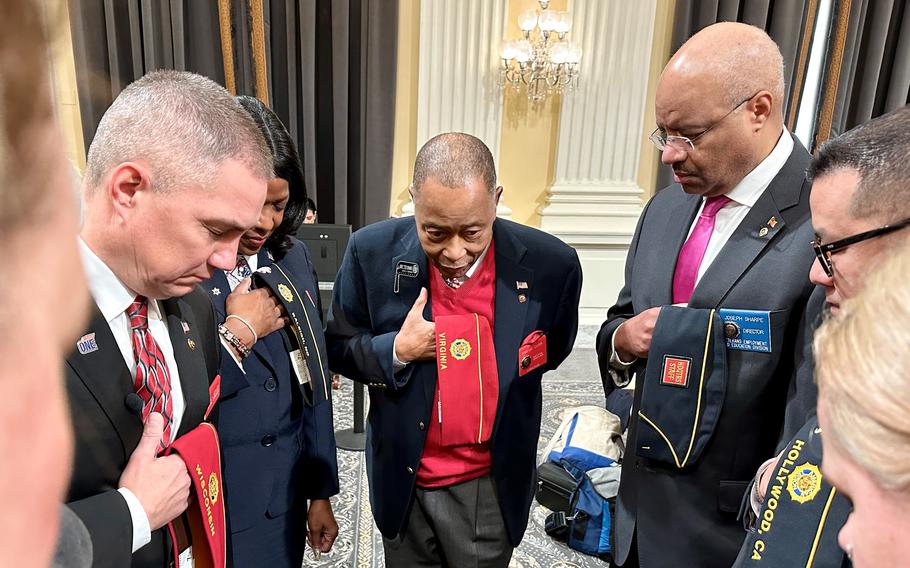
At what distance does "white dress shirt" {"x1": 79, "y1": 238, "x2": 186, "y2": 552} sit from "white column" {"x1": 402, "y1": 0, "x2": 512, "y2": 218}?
4352 millimetres

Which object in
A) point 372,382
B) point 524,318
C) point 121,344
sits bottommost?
point 372,382

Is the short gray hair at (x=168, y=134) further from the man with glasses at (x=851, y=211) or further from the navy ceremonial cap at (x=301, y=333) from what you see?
the man with glasses at (x=851, y=211)

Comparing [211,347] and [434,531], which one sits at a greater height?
[211,347]

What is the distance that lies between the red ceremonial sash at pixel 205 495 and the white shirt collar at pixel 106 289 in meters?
0.26

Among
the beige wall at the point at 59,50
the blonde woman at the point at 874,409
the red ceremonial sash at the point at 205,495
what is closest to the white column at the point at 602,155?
the red ceremonial sash at the point at 205,495

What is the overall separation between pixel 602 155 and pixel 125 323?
4.99 metres

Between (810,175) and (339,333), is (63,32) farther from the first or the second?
(339,333)

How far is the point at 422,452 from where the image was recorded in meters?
1.76

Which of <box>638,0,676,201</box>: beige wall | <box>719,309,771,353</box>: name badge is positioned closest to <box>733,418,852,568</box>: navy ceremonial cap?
<box>719,309,771,353</box>: name badge

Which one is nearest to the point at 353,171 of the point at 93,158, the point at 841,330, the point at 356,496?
the point at 356,496

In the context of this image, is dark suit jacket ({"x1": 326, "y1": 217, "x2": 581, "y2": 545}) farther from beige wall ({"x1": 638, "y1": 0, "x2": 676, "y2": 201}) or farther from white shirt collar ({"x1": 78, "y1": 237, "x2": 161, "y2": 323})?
beige wall ({"x1": 638, "y1": 0, "x2": 676, "y2": 201})

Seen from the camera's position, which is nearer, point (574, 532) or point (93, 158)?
point (93, 158)

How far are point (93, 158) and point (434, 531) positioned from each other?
1375 mm

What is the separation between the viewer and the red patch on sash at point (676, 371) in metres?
1.49
